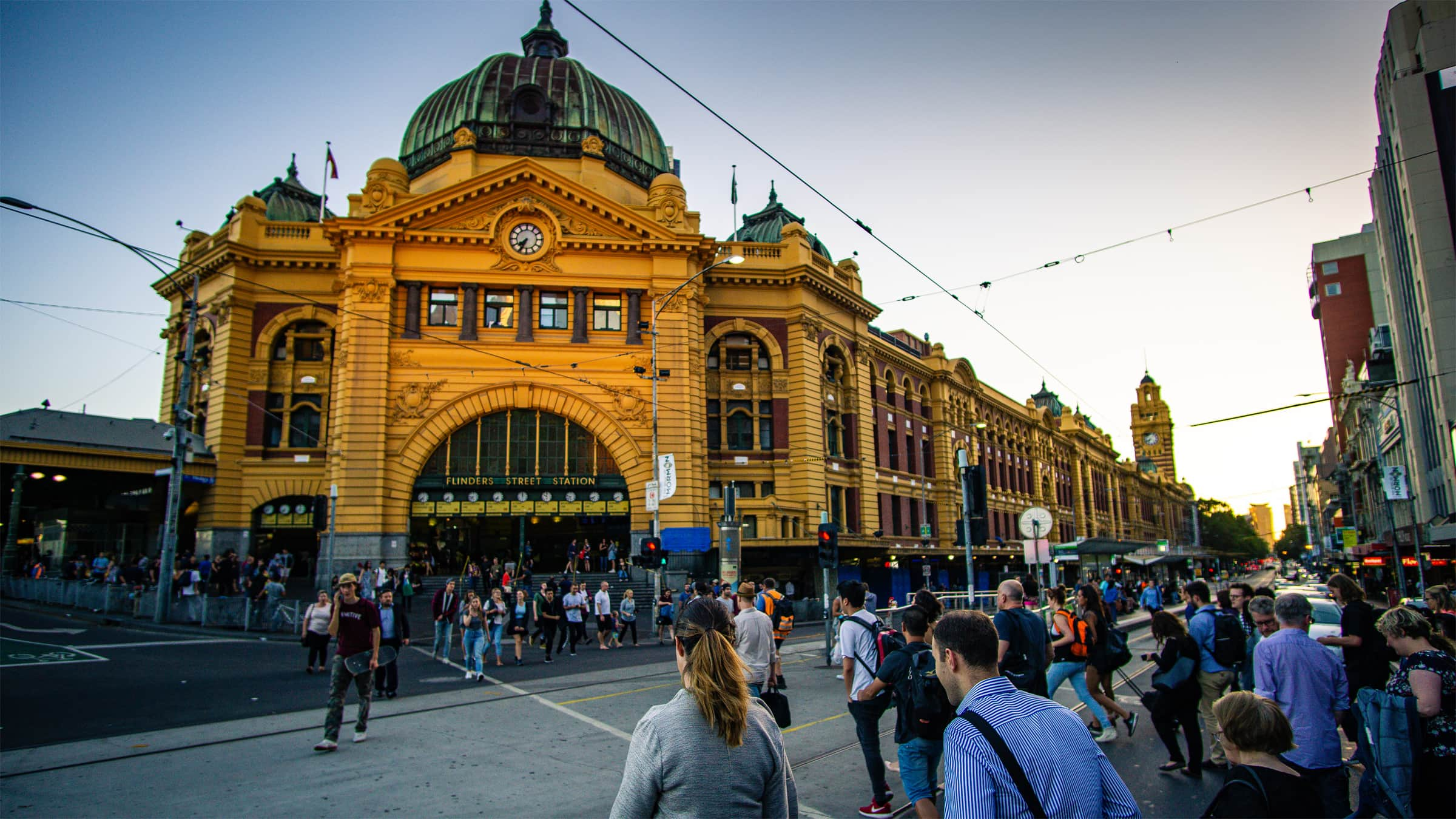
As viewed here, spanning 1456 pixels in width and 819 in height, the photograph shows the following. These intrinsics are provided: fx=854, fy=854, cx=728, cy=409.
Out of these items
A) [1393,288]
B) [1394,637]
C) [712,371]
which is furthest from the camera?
[1393,288]

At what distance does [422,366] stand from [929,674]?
3385 centimetres

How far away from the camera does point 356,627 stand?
33.7 ft

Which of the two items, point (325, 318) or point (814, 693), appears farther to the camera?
point (325, 318)

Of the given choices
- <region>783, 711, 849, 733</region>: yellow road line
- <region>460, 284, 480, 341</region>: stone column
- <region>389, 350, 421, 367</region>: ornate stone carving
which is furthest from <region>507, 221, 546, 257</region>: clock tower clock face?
<region>783, 711, 849, 733</region>: yellow road line

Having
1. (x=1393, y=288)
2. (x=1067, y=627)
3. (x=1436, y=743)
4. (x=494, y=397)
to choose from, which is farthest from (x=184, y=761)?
(x=1393, y=288)

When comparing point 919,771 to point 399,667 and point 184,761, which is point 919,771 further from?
point 399,667

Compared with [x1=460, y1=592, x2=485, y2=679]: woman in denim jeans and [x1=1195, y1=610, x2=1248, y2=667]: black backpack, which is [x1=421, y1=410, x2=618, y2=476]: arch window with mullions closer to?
[x1=460, y1=592, x2=485, y2=679]: woman in denim jeans

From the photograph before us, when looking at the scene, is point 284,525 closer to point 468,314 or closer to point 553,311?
point 468,314

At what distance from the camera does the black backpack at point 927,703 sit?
6.19 metres

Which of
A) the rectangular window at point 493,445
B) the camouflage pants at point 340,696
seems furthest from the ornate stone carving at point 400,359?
the camouflage pants at point 340,696

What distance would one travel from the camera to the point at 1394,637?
238 inches

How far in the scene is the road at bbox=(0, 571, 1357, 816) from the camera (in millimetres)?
7770

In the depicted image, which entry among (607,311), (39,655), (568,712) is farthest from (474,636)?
(607,311)

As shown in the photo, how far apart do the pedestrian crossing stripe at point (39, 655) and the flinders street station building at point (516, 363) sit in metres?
15.5
